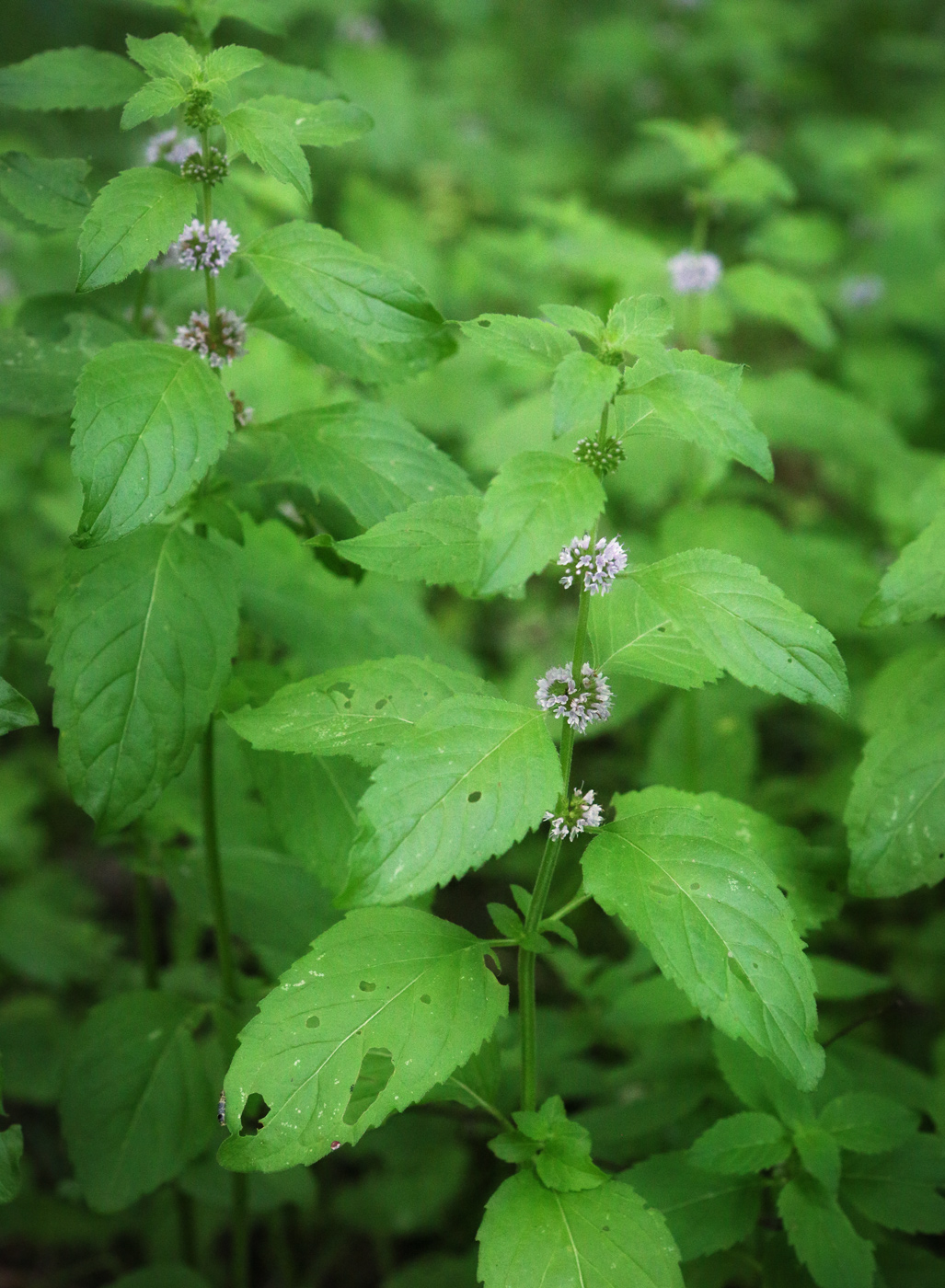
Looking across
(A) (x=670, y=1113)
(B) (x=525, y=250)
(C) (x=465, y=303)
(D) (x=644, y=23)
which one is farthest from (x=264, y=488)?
(D) (x=644, y=23)

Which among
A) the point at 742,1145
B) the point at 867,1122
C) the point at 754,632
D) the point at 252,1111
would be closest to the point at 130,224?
the point at 754,632

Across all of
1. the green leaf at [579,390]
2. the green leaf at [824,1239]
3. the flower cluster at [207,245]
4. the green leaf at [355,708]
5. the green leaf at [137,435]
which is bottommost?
the green leaf at [824,1239]

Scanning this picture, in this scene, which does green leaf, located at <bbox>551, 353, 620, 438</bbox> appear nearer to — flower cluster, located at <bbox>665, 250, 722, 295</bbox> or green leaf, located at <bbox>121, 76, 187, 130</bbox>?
green leaf, located at <bbox>121, 76, 187, 130</bbox>

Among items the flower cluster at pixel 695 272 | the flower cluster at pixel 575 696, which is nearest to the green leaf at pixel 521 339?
the flower cluster at pixel 575 696

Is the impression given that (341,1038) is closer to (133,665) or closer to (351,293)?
(133,665)

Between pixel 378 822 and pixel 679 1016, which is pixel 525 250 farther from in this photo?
pixel 378 822

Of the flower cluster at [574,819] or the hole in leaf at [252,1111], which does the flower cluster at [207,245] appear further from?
the hole in leaf at [252,1111]
